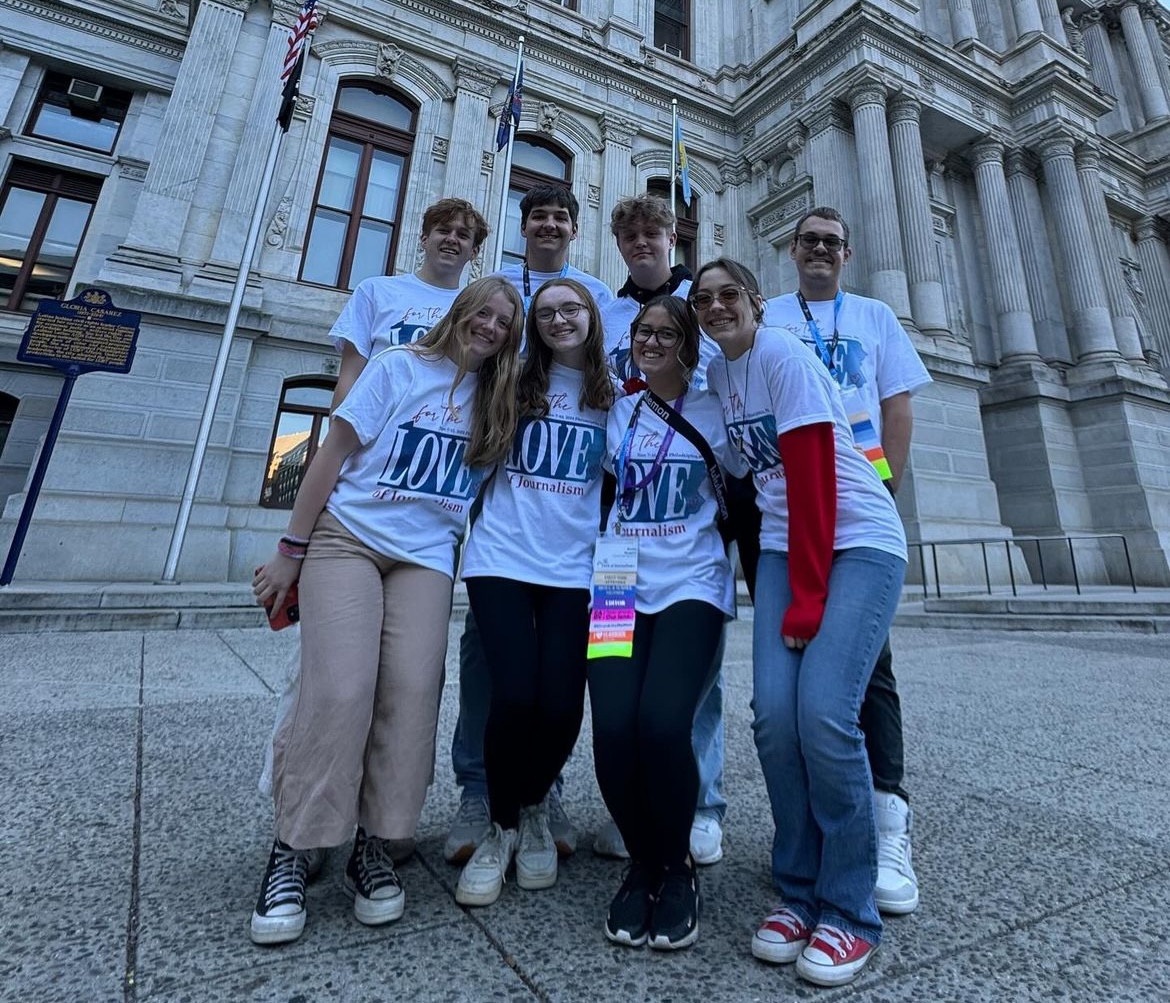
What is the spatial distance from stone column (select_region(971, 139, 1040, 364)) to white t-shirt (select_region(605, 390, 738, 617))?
16619 mm

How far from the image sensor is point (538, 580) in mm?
2010

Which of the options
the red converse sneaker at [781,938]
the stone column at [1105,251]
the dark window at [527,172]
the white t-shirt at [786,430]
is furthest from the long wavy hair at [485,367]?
the stone column at [1105,251]

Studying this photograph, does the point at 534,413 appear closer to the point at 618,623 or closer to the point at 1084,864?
the point at 618,623

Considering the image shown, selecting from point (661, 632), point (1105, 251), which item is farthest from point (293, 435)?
point (1105, 251)

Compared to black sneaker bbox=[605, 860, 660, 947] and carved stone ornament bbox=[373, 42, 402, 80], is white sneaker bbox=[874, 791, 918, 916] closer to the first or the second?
black sneaker bbox=[605, 860, 660, 947]

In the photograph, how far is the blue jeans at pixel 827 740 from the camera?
161 centimetres

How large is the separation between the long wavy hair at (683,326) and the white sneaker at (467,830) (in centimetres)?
175

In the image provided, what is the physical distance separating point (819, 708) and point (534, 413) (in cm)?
137

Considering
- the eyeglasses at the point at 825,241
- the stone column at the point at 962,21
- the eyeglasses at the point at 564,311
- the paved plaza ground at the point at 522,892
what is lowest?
the paved plaza ground at the point at 522,892

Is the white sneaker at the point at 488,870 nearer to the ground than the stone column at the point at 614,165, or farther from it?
nearer to the ground

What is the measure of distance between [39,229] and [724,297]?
18.0 m

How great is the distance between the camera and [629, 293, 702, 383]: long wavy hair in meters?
2.18

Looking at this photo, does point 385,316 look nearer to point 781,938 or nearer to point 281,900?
point 281,900

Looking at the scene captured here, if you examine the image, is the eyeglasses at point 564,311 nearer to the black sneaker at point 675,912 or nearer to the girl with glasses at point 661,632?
the girl with glasses at point 661,632
